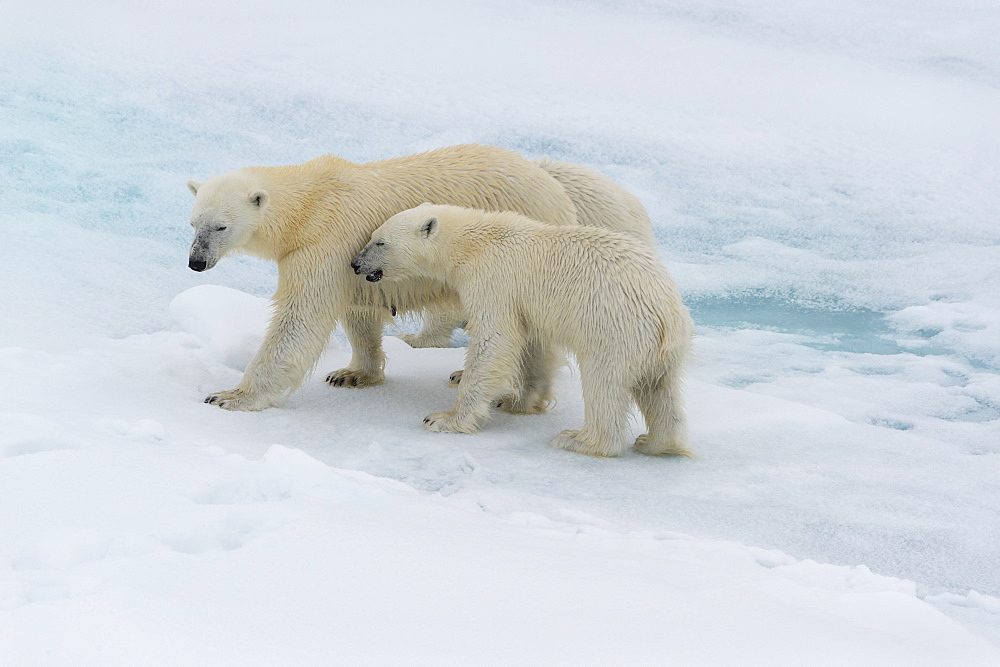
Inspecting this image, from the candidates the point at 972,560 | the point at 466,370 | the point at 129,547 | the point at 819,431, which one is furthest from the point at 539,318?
the point at 129,547

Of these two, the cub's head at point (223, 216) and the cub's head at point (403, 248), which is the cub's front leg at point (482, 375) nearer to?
the cub's head at point (403, 248)

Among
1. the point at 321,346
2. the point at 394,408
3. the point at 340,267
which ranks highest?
the point at 340,267

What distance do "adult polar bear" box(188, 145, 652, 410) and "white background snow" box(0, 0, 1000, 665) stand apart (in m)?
0.26

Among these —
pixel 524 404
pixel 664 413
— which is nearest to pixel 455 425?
pixel 524 404

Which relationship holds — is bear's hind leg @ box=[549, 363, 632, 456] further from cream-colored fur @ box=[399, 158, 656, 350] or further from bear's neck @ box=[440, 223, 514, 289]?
cream-colored fur @ box=[399, 158, 656, 350]

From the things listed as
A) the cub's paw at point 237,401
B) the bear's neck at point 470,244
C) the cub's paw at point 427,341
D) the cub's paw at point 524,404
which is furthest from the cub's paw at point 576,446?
the cub's paw at point 427,341

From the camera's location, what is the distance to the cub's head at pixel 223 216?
13.6 ft

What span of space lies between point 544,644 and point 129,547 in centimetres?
96

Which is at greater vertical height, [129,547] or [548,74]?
[548,74]

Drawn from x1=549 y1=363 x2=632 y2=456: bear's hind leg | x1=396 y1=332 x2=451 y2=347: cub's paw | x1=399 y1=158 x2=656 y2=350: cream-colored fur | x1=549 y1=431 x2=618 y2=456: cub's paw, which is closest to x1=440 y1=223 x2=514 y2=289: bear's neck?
x1=399 y1=158 x2=656 y2=350: cream-colored fur

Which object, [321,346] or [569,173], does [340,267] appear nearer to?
[321,346]

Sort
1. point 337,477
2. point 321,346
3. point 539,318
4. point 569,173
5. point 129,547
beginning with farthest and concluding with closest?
point 569,173 → point 321,346 → point 539,318 → point 337,477 → point 129,547

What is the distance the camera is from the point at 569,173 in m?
4.87

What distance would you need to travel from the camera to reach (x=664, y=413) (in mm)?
3938
